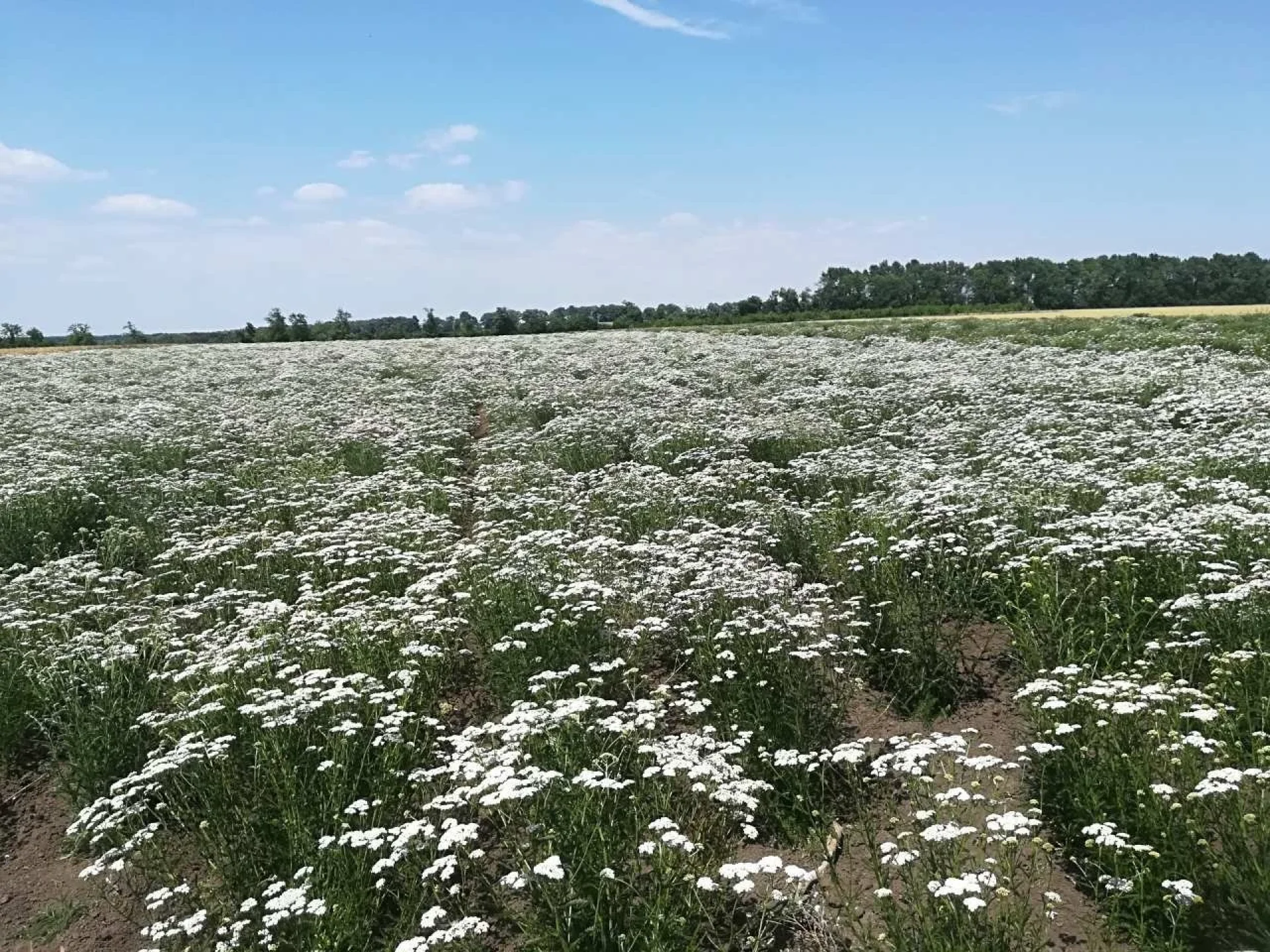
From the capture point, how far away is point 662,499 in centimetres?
1044

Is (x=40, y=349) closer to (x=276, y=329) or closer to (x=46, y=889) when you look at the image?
(x=276, y=329)

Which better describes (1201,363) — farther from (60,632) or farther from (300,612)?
(60,632)

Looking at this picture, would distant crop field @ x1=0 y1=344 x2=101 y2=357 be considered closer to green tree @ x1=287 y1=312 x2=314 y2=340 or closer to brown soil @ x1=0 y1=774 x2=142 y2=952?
green tree @ x1=287 y1=312 x2=314 y2=340

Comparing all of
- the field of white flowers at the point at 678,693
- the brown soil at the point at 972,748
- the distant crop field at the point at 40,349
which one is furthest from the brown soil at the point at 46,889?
the distant crop field at the point at 40,349

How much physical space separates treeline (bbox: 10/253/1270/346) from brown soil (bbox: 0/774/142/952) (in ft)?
211

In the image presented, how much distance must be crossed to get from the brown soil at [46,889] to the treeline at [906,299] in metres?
64.2

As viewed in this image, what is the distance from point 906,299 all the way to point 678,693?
92578 mm

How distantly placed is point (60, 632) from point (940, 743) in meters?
8.18

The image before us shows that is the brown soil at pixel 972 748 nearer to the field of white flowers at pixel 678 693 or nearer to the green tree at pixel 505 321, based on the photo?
the field of white flowers at pixel 678 693

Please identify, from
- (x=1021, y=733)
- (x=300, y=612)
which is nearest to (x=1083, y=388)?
(x=1021, y=733)

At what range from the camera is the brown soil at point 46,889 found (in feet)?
16.0

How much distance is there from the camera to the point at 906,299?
299 feet

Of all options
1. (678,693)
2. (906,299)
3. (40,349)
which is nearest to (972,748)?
(678,693)

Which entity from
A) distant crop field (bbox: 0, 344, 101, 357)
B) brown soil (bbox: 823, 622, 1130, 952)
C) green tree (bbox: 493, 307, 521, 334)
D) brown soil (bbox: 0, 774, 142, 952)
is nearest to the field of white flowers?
brown soil (bbox: 823, 622, 1130, 952)
